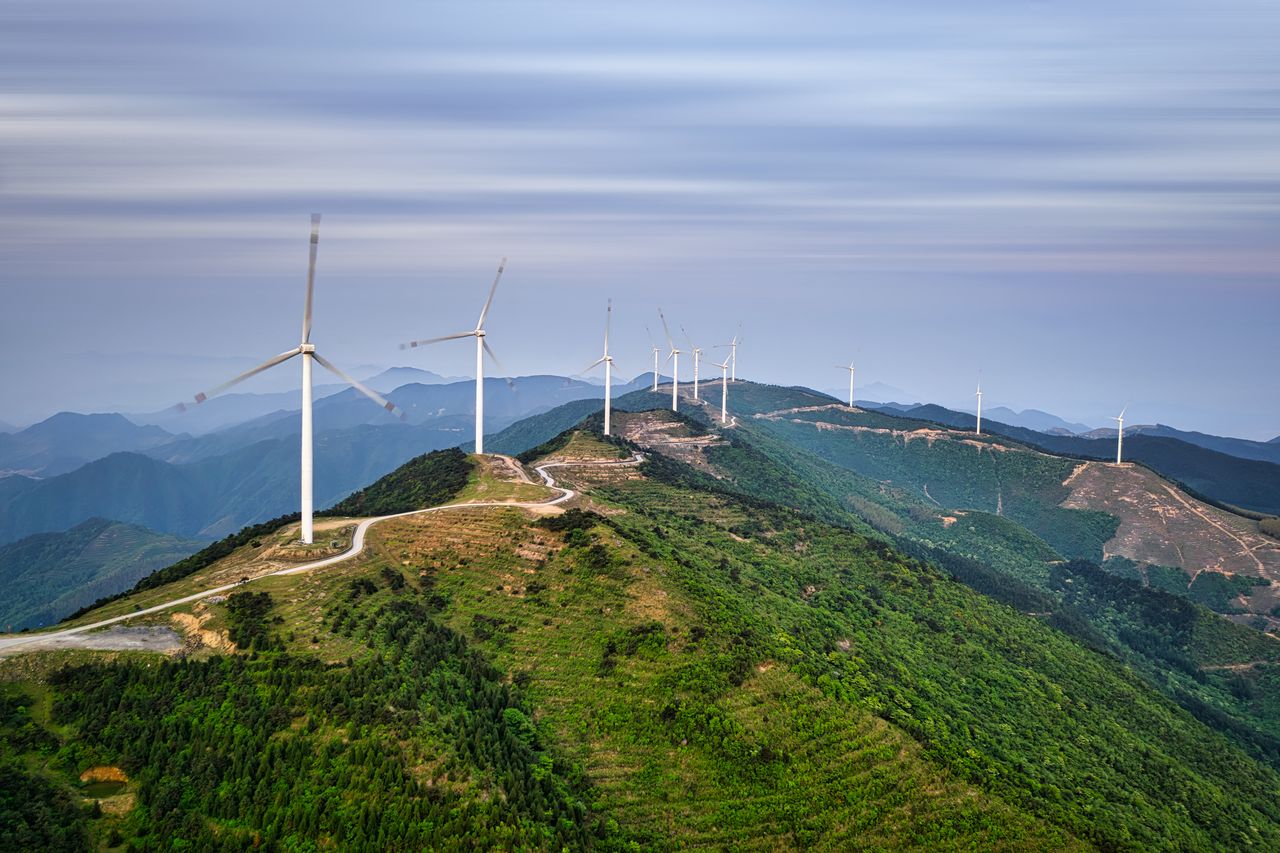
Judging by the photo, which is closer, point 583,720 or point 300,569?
point 583,720

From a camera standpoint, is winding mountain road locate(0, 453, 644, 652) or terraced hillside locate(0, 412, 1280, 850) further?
winding mountain road locate(0, 453, 644, 652)

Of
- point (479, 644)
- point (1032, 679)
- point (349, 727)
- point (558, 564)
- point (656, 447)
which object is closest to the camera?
point (349, 727)

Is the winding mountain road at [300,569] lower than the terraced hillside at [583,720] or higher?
higher

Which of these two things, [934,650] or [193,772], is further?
[934,650]

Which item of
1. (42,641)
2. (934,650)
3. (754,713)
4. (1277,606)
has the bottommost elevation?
(1277,606)

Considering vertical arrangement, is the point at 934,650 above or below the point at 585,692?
below

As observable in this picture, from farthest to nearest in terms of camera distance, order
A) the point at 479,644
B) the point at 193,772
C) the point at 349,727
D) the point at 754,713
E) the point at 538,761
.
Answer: the point at 479,644, the point at 754,713, the point at 538,761, the point at 349,727, the point at 193,772

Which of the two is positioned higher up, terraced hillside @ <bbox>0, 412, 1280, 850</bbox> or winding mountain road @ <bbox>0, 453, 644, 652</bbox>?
winding mountain road @ <bbox>0, 453, 644, 652</bbox>

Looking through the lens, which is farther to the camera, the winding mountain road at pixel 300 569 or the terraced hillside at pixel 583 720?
the winding mountain road at pixel 300 569

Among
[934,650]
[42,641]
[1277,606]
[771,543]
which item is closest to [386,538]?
[42,641]

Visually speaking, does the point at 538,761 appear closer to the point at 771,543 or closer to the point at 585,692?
the point at 585,692

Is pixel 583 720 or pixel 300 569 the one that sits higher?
pixel 300 569
